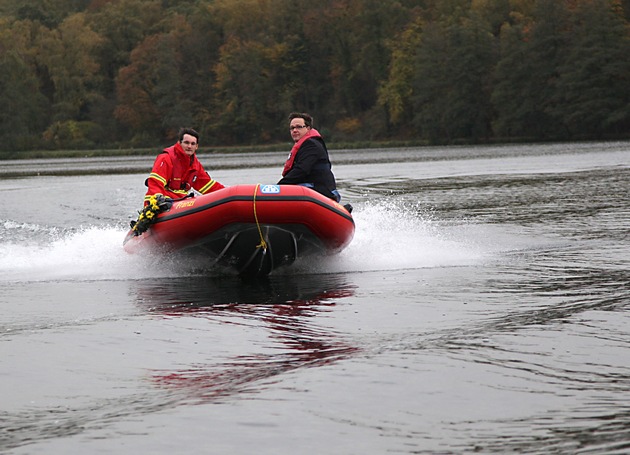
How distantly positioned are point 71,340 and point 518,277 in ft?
14.6

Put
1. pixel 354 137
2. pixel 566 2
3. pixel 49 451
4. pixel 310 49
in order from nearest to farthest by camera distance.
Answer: pixel 49 451, pixel 566 2, pixel 354 137, pixel 310 49

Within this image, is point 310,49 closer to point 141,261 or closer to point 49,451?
point 141,261

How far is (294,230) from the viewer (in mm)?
10555

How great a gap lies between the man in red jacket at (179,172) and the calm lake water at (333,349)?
2.51ft

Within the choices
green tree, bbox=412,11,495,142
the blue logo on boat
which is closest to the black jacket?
the blue logo on boat

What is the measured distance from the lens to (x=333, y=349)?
6.98 m

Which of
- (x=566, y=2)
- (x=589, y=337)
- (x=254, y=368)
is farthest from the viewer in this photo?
(x=566, y=2)

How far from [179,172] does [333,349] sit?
5.17 metres

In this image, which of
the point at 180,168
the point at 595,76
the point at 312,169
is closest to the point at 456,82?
the point at 595,76

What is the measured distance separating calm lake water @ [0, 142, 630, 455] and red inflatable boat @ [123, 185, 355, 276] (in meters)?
0.30

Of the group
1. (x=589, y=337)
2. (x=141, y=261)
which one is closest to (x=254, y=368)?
(x=589, y=337)

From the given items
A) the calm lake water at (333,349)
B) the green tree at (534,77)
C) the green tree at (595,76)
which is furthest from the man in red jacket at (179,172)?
the green tree at (534,77)

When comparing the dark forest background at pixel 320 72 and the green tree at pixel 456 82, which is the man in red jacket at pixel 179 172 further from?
the green tree at pixel 456 82

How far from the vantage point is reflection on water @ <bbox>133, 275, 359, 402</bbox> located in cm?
627
